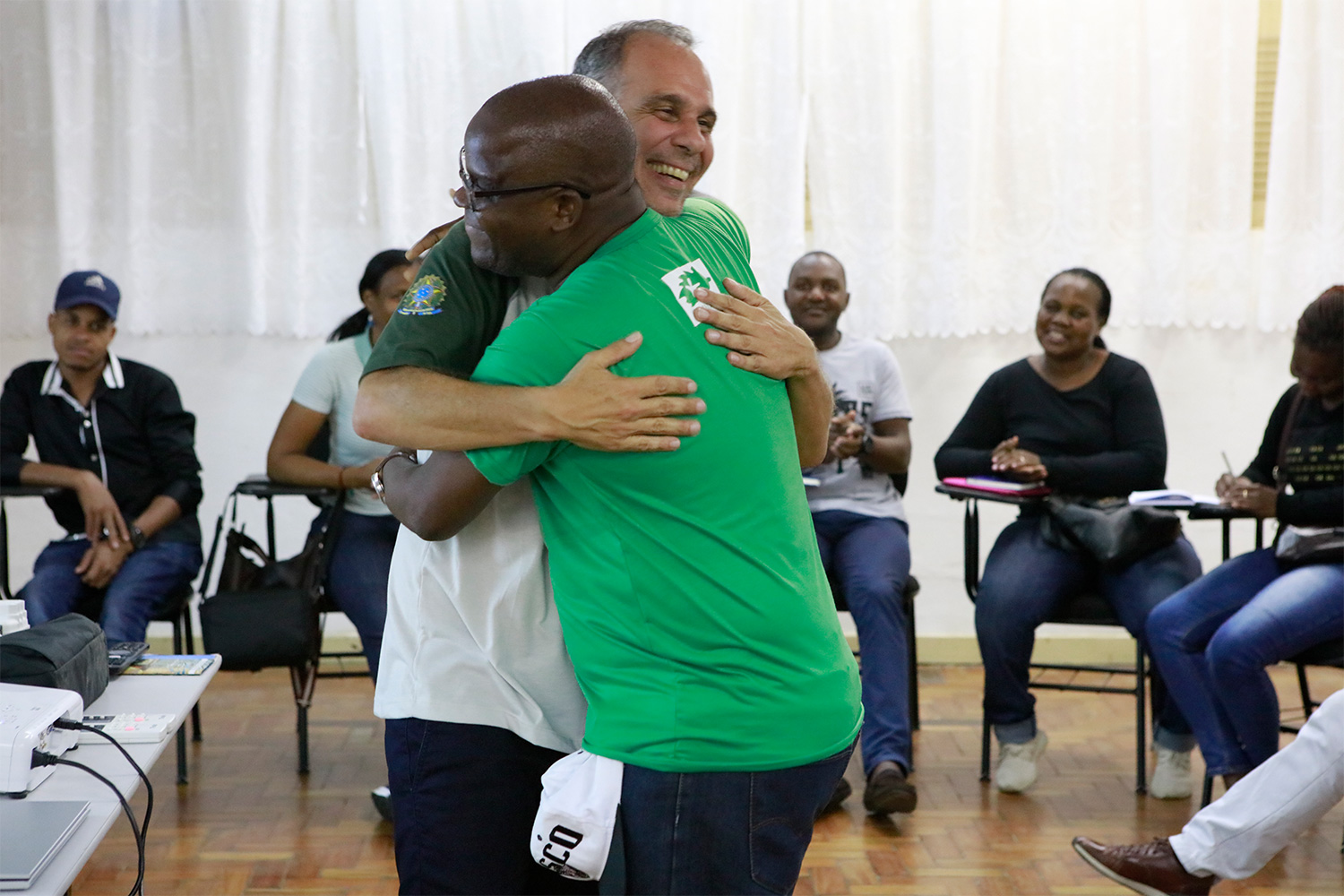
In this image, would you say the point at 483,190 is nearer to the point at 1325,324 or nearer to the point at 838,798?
the point at 838,798

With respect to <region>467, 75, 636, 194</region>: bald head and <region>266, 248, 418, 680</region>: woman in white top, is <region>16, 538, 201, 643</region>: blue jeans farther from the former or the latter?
<region>467, 75, 636, 194</region>: bald head

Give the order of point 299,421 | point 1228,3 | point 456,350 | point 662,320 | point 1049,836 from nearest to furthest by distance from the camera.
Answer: point 662,320, point 456,350, point 1049,836, point 299,421, point 1228,3

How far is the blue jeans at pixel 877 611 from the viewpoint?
130 inches

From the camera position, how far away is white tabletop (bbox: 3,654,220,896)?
4.16 ft

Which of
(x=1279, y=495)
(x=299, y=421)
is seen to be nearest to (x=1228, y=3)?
(x=1279, y=495)

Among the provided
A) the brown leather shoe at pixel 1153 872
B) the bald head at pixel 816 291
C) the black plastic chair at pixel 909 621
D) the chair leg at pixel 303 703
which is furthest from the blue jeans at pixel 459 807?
the bald head at pixel 816 291

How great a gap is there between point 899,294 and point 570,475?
3.44 metres

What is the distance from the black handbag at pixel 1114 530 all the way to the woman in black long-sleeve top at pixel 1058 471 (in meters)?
0.05

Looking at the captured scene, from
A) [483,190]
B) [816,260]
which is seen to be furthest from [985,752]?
[483,190]

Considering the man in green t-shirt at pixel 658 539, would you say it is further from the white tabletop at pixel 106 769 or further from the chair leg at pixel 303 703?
the chair leg at pixel 303 703

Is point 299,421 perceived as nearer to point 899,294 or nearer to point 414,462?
point 899,294

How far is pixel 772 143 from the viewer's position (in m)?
4.42

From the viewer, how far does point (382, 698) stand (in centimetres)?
136

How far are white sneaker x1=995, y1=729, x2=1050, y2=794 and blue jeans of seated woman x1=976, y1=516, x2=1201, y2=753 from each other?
0.02 meters
